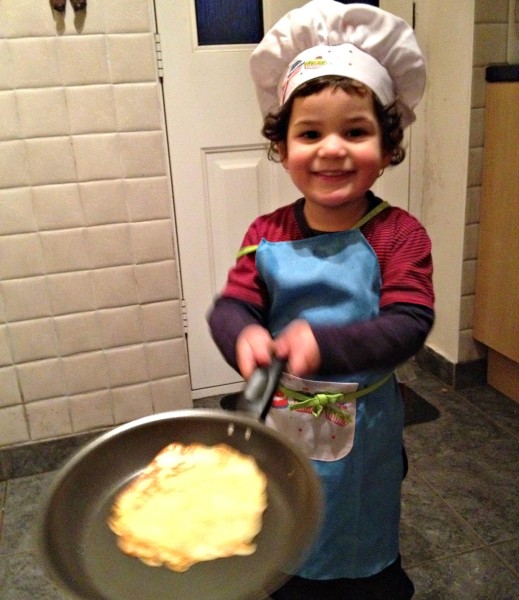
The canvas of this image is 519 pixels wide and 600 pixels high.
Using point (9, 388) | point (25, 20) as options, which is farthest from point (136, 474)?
point (25, 20)

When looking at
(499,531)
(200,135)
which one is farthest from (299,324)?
(200,135)

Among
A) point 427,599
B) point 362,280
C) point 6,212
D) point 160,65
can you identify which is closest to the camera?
point 362,280

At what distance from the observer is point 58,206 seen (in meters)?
1.47

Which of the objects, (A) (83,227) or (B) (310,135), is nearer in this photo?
(B) (310,135)

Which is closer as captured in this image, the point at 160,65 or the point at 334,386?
the point at 334,386

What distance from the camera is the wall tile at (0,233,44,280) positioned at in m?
1.47

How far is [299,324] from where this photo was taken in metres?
0.72

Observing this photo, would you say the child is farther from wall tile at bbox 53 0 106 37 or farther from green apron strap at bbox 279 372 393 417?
wall tile at bbox 53 0 106 37

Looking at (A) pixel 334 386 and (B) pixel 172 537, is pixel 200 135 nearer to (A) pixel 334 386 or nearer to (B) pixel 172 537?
(A) pixel 334 386

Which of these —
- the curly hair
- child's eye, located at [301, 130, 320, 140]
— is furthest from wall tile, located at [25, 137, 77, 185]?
child's eye, located at [301, 130, 320, 140]

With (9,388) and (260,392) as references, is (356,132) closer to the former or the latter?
(260,392)

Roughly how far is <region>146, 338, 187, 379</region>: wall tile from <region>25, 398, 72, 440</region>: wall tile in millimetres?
246

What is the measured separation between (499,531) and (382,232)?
0.85 m

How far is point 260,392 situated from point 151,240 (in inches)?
38.1
